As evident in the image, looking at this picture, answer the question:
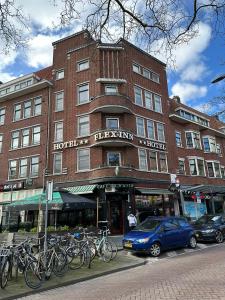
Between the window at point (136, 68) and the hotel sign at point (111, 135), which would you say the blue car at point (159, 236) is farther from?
the window at point (136, 68)

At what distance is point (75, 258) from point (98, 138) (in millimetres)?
13328

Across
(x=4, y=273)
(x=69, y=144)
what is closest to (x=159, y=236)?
(x=4, y=273)

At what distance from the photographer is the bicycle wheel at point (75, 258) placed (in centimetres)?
1013

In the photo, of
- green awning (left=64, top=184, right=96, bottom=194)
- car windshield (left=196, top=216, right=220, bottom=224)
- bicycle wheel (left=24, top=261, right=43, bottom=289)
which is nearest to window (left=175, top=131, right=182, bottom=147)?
green awning (left=64, top=184, right=96, bottom=194)

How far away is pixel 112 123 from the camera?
24438mm

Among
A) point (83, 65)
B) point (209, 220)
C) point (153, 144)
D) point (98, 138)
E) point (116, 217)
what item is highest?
point (83, 65)

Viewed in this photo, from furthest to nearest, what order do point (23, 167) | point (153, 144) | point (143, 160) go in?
point (23, 167)
point (153, 144)
point (143, 160)

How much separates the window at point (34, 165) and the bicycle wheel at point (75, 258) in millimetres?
16446

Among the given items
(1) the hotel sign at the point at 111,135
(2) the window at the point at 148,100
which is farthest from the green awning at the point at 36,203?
(2) the window at the point at 148,100

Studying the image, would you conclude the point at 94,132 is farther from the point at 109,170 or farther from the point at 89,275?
the point at 89,275

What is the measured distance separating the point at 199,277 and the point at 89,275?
3.32 meters

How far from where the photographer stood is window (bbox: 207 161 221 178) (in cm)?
3334

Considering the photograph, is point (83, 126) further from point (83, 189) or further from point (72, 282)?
point (72, 282)

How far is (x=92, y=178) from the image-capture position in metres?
22.7
